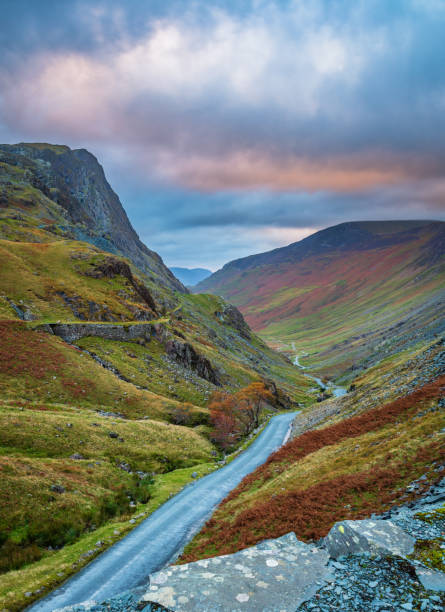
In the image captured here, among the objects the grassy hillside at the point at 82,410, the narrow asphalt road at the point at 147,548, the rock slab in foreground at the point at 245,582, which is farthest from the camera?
the grassy hillside at the point at 82,410

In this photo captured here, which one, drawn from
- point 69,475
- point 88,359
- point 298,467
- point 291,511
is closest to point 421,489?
point 291,511

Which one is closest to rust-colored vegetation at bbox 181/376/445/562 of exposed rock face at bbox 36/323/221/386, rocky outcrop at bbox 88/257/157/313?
exposed rock face at bbox 36/323/221/386

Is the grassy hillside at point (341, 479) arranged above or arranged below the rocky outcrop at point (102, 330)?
below

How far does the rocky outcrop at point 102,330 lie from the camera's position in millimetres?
67688

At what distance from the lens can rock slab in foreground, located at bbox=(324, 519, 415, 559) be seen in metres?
9.98

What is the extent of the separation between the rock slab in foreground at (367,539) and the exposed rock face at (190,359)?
252ft

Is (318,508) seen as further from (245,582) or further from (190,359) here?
(190,359)

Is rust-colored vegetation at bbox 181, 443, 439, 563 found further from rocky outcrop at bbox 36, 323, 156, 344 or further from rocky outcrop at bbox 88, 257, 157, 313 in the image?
rocky outcrop at bbox 88, 257, 157, 313

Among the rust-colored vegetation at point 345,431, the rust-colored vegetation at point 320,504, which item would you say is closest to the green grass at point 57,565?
the rust-colored vegetation at point 320,504

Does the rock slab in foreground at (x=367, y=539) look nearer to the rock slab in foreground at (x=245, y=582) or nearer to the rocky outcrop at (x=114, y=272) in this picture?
the rock slab in foreground at (x=245, y=582)

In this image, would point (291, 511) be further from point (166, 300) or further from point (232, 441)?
point (166, 300)

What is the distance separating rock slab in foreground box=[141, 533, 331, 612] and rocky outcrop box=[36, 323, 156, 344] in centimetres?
6429

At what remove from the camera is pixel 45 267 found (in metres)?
89.8

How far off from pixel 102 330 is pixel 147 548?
56550 millimetres
